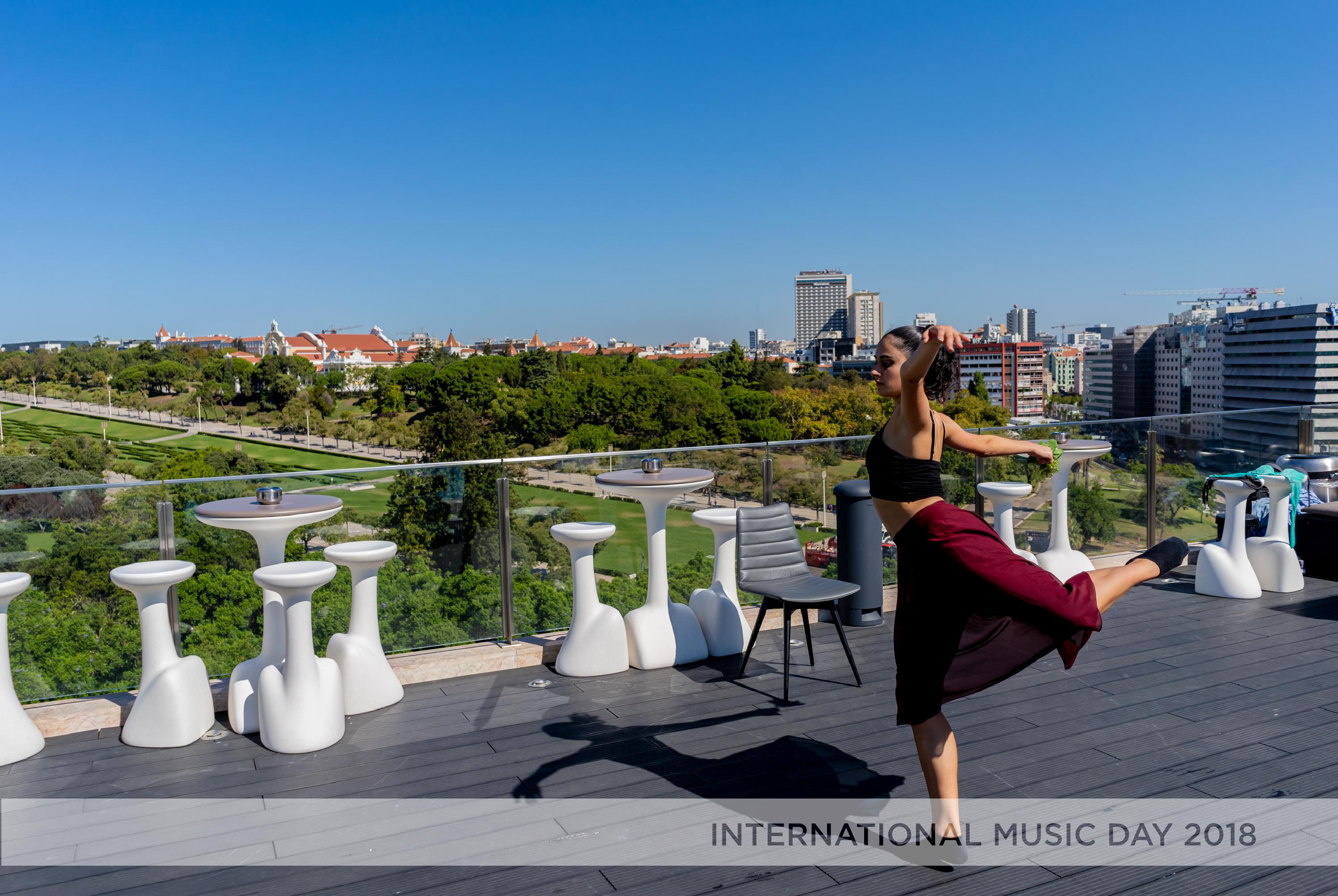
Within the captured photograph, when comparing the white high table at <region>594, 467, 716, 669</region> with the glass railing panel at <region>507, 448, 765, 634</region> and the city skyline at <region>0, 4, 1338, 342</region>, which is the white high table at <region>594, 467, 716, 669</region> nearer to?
the glass railing panel at <region>507, 448, 765, 634</region>

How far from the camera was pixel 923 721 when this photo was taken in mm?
2441

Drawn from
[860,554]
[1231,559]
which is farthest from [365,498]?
[1231,559]

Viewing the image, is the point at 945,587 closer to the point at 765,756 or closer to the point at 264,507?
the point at 765,756

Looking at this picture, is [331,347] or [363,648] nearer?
[363,648]

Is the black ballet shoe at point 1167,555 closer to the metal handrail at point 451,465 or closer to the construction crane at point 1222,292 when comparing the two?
the metal handrail at point 451,465

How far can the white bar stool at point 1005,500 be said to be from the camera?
5.59 meters

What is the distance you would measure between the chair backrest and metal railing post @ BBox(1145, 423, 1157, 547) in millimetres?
3884

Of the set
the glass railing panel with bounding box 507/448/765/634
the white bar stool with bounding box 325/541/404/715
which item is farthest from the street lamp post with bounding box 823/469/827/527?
the white bar stool with bounding box 325/541/404/715

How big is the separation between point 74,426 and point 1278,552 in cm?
11144

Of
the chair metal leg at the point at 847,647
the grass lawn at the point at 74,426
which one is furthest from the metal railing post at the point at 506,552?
the grass lawn at the point at 74,426

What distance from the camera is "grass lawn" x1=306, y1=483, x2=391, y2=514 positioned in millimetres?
4250

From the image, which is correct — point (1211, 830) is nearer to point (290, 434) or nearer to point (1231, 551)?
point (1231, 551)

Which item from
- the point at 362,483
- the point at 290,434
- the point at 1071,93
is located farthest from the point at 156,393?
the point at 362,483

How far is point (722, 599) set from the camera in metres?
4.68
